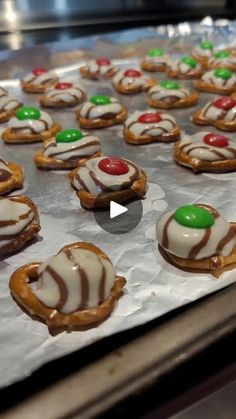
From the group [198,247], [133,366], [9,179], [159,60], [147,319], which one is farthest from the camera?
[159,60]

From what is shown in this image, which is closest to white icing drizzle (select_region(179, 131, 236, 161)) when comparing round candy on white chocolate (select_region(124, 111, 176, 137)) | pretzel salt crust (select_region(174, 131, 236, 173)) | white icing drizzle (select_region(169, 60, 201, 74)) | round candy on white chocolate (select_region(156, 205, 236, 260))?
pretzel salt crust (select_region(174, 131, 236, 173))

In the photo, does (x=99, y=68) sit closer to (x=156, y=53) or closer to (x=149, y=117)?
(x=156, y=53)

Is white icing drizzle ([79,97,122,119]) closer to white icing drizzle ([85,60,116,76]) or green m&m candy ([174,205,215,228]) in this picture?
white icing drizzle ([85,60,116,76])

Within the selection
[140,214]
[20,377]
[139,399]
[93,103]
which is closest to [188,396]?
[139,399]

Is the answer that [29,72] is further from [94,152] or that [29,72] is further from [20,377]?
[20,377]

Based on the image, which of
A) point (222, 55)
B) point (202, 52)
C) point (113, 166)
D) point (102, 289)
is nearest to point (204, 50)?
point (202, 52)

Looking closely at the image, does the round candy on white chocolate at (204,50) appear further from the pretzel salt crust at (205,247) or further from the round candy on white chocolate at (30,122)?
the pretzel salt crust at (205,247)

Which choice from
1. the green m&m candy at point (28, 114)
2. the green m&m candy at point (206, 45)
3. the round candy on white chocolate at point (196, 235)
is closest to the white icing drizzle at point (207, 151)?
the round candy on white chocolate at point (196, 235)
